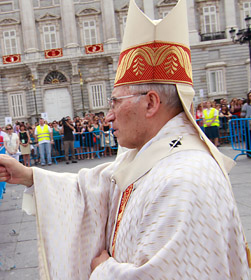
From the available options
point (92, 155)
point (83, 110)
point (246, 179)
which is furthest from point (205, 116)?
point (83, 110)

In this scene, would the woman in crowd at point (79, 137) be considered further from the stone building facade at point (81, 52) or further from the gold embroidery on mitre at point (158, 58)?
the stone building facade at point (81, 52)

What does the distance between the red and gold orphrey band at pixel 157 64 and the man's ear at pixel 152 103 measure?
0.06m

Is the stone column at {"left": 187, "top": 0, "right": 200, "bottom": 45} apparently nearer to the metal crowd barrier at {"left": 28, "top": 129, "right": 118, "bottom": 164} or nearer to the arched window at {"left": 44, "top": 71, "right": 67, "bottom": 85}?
the arched window at {"left": 44, "top": 71, "right": 67, "bottom": 85}

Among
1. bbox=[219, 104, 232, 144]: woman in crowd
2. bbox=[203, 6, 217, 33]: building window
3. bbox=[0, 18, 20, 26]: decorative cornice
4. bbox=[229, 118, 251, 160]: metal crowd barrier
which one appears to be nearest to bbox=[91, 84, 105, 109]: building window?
bbox=[0, 18, 20, 26]: decorative cornice

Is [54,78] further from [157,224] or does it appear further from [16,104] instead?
[157,224]

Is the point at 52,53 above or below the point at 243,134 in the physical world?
above

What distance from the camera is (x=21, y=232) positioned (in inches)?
170

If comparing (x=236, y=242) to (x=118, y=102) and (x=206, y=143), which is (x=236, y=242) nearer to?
(x=206, y=143)

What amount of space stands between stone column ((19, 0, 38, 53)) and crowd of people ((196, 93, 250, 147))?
63.0 feet

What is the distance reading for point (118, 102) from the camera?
1541 mm

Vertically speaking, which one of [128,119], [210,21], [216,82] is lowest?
[128,119]

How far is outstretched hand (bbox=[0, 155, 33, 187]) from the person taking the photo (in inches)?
70.2

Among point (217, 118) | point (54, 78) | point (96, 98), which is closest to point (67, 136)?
point (217, 118)

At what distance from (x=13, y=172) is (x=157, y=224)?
94 cm
